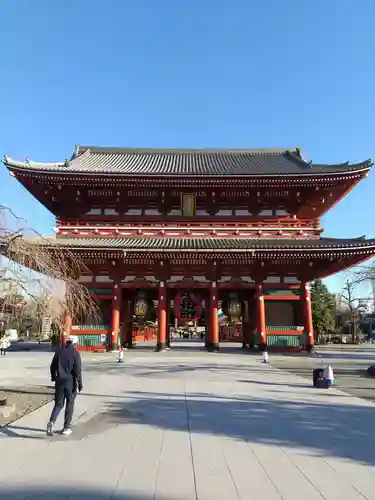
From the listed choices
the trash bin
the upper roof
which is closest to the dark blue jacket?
the trash bin

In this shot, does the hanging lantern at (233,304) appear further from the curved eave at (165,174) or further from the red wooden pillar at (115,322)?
the curved eave at (165,174)

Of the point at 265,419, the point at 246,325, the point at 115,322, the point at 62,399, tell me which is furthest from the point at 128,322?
the point at 62,399

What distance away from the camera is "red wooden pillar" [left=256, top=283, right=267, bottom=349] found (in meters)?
22.4

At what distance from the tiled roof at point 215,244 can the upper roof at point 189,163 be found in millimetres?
4145

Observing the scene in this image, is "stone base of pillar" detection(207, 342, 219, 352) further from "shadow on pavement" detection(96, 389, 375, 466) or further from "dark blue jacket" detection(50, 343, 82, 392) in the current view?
"dark blue jacket" detection(50, 343, 82, 392)

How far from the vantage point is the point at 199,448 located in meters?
5.62

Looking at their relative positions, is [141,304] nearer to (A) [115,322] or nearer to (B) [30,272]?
(A) [115,322]

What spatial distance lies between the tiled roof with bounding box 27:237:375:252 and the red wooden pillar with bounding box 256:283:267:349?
124 inches

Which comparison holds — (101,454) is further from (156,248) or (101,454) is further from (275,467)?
(156,248)

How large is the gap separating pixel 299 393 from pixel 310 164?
1928 cm

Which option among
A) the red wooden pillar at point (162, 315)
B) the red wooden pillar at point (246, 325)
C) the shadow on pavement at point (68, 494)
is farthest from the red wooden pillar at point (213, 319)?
the shadow on pavement at point (68, 494)

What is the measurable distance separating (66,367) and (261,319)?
17745mm

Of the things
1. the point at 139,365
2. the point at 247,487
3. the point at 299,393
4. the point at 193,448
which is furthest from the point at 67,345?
the point at 139,365

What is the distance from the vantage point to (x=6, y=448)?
552 cm
